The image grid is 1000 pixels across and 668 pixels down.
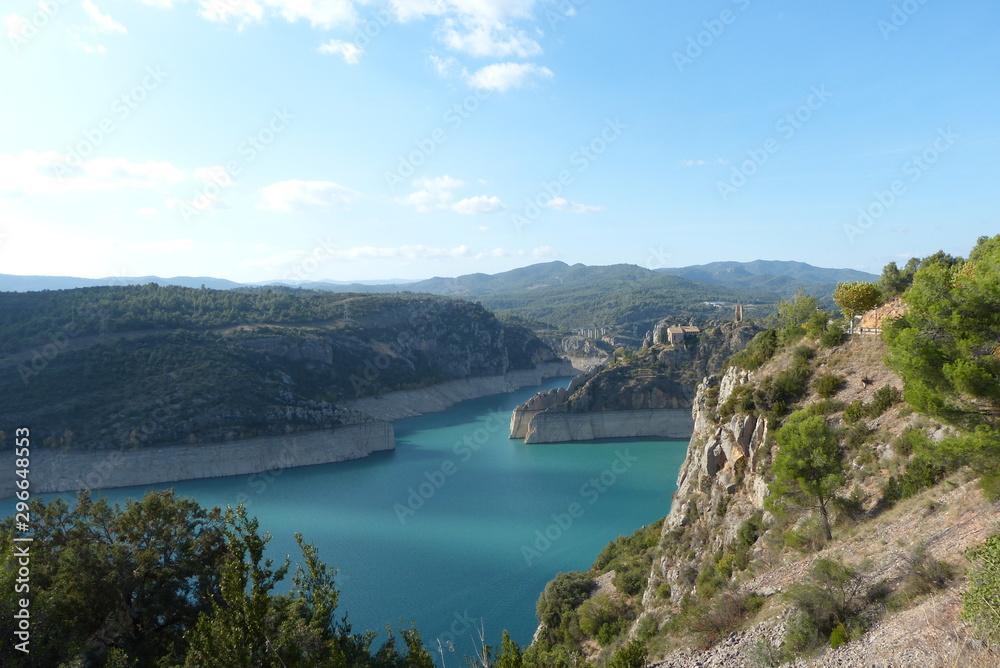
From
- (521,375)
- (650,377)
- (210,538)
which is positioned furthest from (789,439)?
(521,375)

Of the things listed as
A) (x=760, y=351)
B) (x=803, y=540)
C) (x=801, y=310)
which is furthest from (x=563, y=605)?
(x=801, y=310)

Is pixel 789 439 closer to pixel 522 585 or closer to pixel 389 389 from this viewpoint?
pixel 522 585

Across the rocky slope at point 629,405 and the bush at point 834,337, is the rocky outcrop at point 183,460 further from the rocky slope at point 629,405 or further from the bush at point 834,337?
the bush at point 834,337

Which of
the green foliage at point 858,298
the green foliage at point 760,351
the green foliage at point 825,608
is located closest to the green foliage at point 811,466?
the green foliage at point 825,608

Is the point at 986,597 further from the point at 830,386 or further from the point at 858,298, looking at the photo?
the point at 858,298

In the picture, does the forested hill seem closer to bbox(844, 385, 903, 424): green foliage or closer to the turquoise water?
the turquoise water

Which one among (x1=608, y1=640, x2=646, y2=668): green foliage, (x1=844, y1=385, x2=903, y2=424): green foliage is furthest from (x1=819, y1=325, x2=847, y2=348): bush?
(x1=608, y1=640, x2=646, y2=668): green foliage
